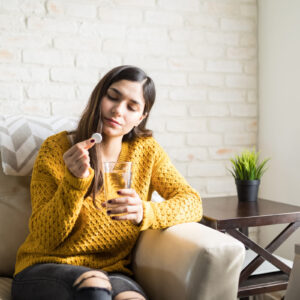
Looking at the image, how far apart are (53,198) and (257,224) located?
0.75 metres

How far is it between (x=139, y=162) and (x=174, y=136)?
2.30 feet

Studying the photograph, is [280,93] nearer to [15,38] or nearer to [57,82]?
[57,82]

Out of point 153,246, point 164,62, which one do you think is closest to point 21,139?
point 153,246

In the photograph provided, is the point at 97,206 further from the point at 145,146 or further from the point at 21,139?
the point at 21,139

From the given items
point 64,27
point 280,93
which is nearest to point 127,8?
point 64,27

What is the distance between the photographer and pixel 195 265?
1065 mm

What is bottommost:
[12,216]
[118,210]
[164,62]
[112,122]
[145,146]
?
[12,216]

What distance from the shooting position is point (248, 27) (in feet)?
7.27

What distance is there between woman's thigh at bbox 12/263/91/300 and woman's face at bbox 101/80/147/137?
1.51ft

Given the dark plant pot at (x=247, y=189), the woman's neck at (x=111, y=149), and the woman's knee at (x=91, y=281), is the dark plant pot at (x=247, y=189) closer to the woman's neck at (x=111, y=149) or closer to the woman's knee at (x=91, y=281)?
the woman's neck at (x=111, y=149)

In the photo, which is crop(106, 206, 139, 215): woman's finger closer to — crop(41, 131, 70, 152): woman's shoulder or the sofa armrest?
the sofa armrest

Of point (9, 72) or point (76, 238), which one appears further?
point (9, 72)

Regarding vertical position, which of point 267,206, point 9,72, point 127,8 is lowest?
point 267,206

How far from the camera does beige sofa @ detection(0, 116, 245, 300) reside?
1069 millimetres
